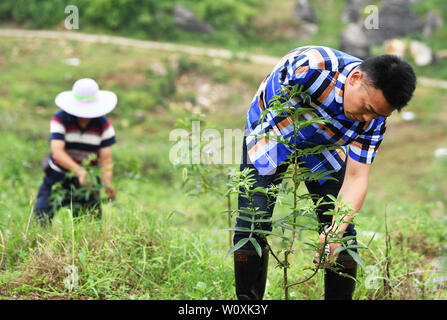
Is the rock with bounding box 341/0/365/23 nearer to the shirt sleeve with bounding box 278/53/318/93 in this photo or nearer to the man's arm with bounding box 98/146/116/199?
the man's arm with bounding box 98/146/116/199

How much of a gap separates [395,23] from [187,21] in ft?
23.2

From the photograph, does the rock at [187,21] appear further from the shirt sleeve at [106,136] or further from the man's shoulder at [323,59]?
the man's shoulder at [323,59]

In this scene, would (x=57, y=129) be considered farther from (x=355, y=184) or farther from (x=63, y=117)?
(x=355, y=184)

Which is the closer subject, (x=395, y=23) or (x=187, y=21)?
(x=187, y=21)

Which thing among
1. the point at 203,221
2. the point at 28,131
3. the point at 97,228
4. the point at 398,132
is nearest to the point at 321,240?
the point at 97,228

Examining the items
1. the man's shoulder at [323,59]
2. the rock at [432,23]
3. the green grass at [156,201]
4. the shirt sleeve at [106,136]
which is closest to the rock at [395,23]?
the rock at [432,23]

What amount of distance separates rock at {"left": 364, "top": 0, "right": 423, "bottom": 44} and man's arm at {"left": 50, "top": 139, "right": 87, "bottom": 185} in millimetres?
14257

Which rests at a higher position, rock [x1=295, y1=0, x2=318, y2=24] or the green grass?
rock [x1=295, y1=0, x2=318, y2=24]

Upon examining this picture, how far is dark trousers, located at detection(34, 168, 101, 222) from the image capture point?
128 inches

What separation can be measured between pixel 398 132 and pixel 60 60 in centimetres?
887

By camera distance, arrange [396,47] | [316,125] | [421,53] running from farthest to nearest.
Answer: [396,47] < [421,53] < [316,125]

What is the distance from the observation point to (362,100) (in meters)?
1.85

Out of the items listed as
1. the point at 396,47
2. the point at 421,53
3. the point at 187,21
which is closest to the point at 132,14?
the point at 187,21

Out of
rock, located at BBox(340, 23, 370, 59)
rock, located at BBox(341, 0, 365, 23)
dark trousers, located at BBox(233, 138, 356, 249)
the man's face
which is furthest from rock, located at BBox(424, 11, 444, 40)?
the man's face
